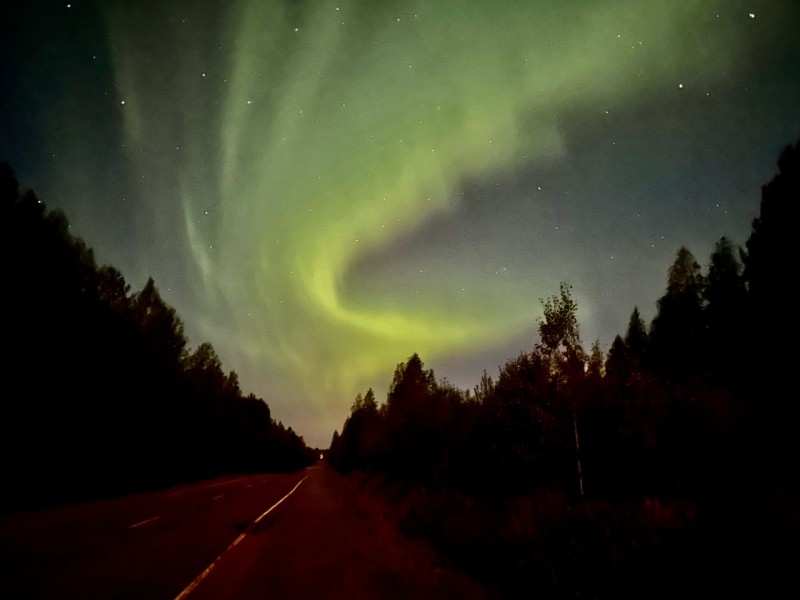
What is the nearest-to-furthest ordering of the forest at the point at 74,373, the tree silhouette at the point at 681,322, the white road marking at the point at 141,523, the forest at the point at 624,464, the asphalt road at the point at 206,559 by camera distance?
the forest at the point at 624,464, the asphalt road at the point at 206,559, the white road marking at the point at 141,523, the forest at the point at 74,373, the tree silhouette at the point at 681,322

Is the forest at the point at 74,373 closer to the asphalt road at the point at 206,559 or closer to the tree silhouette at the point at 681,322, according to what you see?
the asphalt road at the point at 206,559

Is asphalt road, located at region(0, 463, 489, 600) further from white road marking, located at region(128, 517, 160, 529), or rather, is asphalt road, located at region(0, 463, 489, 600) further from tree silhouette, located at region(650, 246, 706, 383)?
tree silhouette, located at region(650, 246, 706, 383)

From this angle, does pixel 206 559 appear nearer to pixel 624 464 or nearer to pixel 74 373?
pixel 624 464

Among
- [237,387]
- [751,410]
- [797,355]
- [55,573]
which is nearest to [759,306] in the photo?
[797,355]

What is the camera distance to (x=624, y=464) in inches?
663

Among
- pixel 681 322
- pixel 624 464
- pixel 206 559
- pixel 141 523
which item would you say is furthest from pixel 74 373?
pixel 681 322

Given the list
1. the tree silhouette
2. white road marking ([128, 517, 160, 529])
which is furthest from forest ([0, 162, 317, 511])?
the tree silhouette

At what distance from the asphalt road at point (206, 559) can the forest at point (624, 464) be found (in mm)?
1618

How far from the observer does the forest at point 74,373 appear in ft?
75.4

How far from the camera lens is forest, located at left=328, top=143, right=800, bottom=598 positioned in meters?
6.86

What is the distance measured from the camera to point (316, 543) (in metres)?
14.1

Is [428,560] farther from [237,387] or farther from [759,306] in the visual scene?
[237,387]

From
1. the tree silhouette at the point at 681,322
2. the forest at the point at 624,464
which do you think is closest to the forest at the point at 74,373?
the forest at the point at 624,464

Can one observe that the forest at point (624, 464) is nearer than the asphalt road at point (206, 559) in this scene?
Yes
